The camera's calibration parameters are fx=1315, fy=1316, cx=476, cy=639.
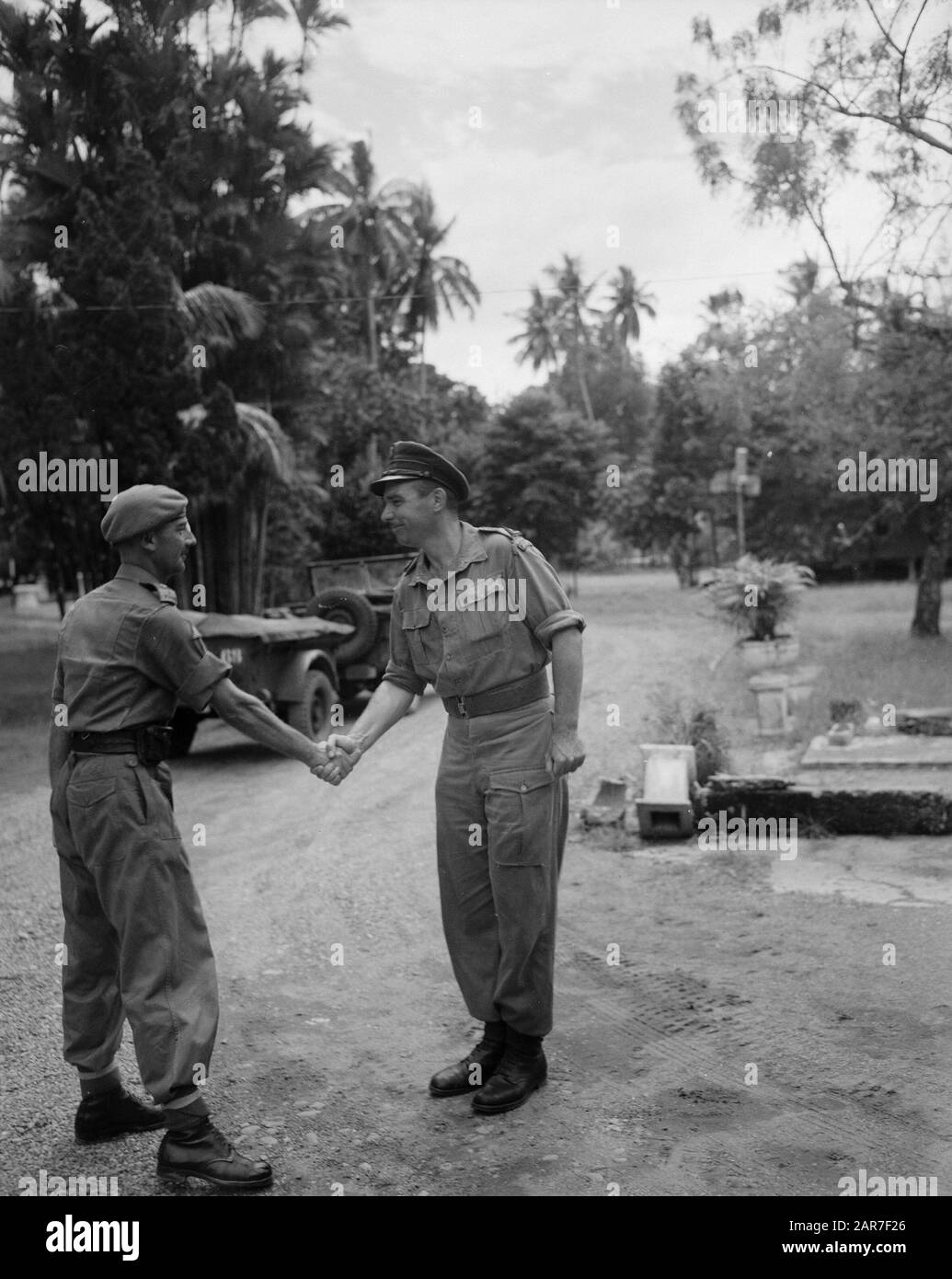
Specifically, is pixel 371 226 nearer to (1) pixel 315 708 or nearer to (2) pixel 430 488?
(1) pixel 315 708

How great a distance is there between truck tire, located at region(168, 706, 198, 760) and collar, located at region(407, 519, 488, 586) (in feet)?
23.6

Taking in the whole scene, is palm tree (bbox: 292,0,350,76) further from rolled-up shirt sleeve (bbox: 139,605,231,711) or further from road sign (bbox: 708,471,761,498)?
rolled-up shirt sleeve (bbox: 139,605,231,711)

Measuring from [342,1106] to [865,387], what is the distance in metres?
14.7

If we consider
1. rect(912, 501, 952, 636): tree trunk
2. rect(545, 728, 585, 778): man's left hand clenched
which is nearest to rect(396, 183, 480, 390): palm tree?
rect(912, 501, 952, 636): tree trunk

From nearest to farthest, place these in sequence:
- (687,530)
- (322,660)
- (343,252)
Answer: (322,660) → (343,252) → (687,530)

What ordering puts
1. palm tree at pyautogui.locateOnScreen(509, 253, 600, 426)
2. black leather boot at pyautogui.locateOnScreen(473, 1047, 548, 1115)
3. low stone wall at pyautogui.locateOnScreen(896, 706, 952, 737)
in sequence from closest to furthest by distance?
black leather boot at pyautogui.locateOnScreen(473, 1047, 548, 1115) < low stone wall at pyautogui.locateOnScreen(896, 706, 952, 737) < palm tree at pyautogui.locateOnScreen(509, 253, 600, 426)

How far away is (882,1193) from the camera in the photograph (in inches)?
128

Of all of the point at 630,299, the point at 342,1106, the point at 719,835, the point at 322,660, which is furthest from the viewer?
the point at 630,299

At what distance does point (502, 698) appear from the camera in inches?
158

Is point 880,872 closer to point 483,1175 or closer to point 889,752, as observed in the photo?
point 889,752

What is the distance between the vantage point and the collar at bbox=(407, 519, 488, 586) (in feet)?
13.4

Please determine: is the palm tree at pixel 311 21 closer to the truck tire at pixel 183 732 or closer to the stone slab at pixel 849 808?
the truck tire at pixel 183 732

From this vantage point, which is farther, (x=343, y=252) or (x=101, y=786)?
(x=343, y=252)

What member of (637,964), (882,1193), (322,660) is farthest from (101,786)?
(322,660)
